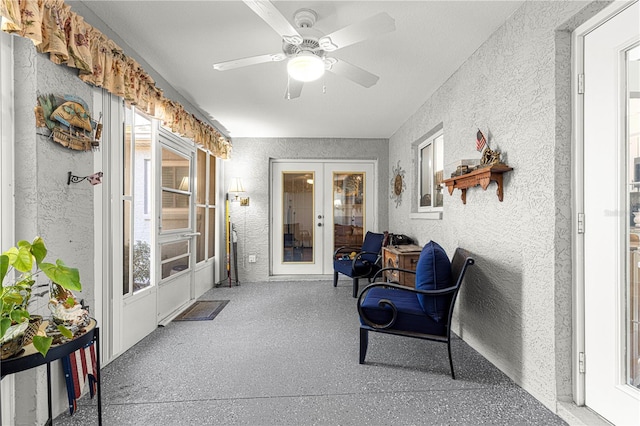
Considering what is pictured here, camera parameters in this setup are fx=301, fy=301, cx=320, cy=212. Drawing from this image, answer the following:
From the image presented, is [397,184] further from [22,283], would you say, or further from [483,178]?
[22,283]

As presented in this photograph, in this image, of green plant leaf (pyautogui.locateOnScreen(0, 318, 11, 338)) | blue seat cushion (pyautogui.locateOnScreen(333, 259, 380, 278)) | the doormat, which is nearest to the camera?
green plant leaf (pyautogui.locateOnScreen(0, 318, 11, 338))

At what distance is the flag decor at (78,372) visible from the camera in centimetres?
165

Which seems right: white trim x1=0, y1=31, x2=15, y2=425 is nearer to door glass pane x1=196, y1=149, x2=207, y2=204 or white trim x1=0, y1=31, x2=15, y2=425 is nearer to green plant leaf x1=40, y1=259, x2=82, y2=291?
green plant leaf x1=40, y1=259, x2=82, y2=291

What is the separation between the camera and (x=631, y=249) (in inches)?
54.7

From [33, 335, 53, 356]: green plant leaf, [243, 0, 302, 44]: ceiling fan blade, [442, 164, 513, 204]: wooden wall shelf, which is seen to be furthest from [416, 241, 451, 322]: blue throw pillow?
[33, 335, 53, 356]: green plant leaf

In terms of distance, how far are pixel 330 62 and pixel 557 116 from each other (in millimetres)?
1337

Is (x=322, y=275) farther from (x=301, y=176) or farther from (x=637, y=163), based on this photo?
(x=637, y=163)

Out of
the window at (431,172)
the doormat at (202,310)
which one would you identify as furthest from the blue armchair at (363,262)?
the doormat at (202,310)

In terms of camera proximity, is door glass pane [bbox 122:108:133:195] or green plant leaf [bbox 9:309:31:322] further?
door glass pane [bbox 122:108:133:195]

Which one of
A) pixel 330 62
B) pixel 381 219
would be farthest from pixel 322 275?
pixel 330 62

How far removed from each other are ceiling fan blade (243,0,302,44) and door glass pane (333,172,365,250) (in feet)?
11.3

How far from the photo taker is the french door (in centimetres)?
507

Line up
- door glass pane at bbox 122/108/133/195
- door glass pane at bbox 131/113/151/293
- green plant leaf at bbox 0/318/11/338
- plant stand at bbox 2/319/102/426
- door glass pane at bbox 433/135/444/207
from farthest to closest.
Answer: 1. door glass pane at bbox 433/135/444/207
2. door glass pane at bbox 131/113/151/293
3. door glass pane at bbox 122/108/133/195
4. plant stand at bbox 2/319/102/426
5. green plant leaf at bbox 0/318/11/338

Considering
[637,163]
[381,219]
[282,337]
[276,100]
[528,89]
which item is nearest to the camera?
[637,163]
